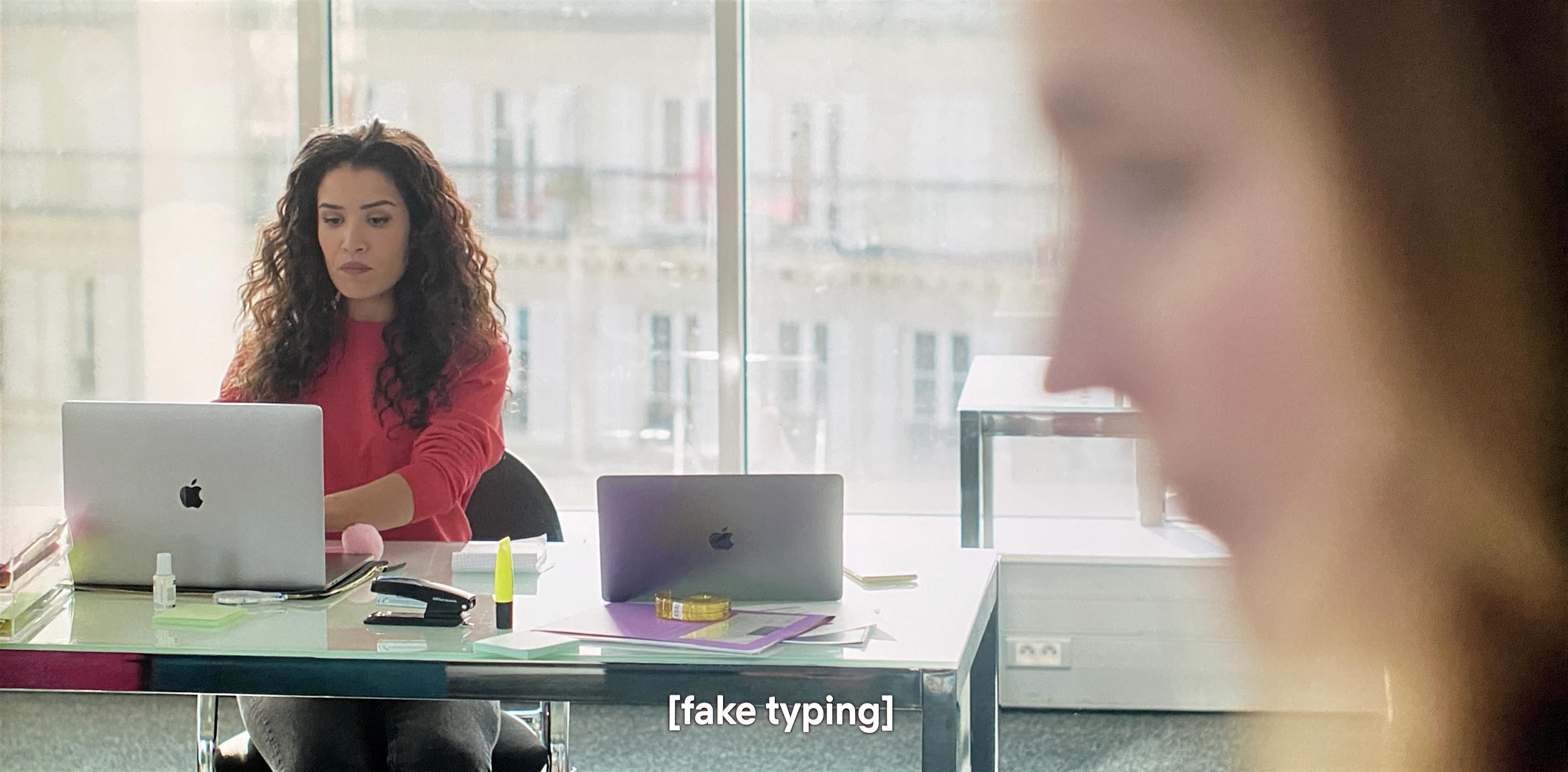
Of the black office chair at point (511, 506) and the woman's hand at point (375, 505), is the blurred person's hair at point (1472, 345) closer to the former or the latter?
the black office chair at point (511, 506)

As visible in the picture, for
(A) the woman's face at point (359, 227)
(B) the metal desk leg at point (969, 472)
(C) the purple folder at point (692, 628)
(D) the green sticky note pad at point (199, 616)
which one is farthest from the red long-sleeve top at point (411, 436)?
(B) the metal desk leg at point (969, 472)

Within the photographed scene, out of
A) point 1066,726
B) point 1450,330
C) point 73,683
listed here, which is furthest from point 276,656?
point 1450,330

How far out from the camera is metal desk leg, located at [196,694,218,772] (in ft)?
6.27

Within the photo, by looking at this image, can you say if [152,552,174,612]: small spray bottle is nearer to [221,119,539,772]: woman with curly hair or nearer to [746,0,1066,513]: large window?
[221,119,539,772]: woman with curly hair

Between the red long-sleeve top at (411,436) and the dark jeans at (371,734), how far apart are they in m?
0.43

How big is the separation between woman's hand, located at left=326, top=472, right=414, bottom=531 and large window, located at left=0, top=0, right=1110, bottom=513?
1434 mm

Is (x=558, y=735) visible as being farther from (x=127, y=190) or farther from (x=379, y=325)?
(x=127, y=190)

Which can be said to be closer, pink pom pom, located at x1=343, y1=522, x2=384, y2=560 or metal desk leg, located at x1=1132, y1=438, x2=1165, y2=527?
pink pom pom, located at x1=343, y1=522, x2=384, y2=560

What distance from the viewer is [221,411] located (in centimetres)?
178

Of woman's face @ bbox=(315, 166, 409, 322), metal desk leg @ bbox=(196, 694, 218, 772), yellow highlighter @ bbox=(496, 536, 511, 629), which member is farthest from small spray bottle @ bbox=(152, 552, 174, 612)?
woman's face @ bbox=(315, 166, 409, 322)

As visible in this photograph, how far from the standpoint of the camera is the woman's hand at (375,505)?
2225 millimetres

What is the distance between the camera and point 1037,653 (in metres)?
3.29

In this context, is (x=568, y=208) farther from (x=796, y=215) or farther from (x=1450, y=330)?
(x=1450, y=330)

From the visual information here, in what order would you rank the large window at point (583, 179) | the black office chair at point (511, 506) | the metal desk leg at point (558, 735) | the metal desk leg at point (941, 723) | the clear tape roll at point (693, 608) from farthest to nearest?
the large window at point (583, 179) → the black office chair at point (511, 506) → the metal desk leg at point (558, 735) → the clear tape roll at point (693, 608) → the metal desk leg at point (941, 723)
